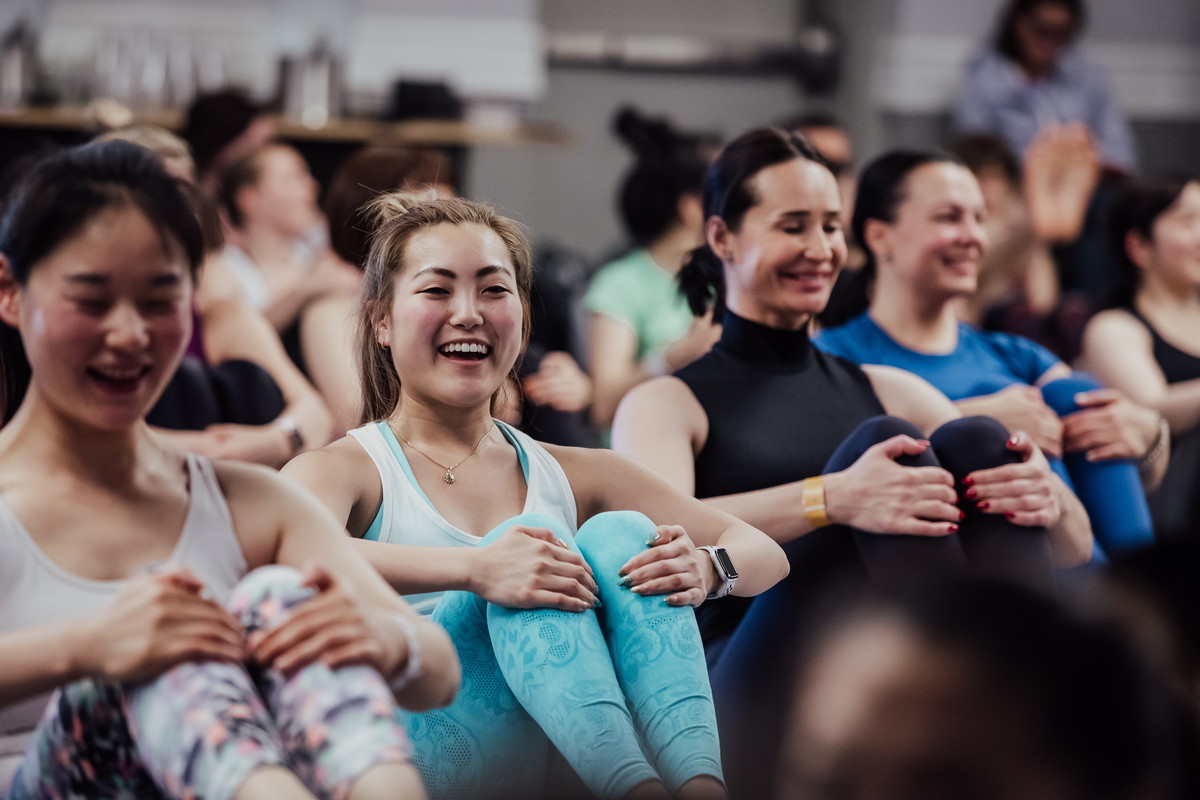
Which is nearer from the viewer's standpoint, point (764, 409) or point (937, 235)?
point (764, 409)

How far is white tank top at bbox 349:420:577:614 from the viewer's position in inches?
62.4

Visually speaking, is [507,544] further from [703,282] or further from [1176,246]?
[1176,246]

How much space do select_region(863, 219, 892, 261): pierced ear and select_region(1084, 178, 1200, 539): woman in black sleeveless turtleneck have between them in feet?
2.59

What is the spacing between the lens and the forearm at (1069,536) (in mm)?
1961

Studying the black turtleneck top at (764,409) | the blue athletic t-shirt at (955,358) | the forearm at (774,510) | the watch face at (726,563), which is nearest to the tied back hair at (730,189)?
the black turtleneck top at (764,409)

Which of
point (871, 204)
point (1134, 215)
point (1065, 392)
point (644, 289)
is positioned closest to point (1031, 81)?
point (1134, 215)

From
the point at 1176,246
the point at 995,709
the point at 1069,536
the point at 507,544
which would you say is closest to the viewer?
the point at 995,709

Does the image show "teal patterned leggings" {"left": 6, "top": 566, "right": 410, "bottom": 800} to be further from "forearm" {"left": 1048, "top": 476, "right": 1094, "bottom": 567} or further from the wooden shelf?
the wooden shelf

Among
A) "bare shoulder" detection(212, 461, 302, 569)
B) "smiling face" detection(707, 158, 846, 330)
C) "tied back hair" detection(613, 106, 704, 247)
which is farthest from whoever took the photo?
"tied back hair" detection(613, 106, 704, 247)

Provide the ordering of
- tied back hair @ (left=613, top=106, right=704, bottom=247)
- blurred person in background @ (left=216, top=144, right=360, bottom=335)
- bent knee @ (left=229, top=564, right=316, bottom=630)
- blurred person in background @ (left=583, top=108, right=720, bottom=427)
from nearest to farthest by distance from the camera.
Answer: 1. bent knee @ (left=229, top=564, right=316, bottom=630)
2. blurred person in background @ (left=583, top=108, right=720, bottom=427)
3. blurred person in background @ (left=216, top=144, right=360, bottom=335)
4. tied back hair @ (left=613, top=106, right=704, bottom=247)

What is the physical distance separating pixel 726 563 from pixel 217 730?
702 mm

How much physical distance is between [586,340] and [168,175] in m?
→ 2.55

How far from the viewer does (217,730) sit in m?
1.03

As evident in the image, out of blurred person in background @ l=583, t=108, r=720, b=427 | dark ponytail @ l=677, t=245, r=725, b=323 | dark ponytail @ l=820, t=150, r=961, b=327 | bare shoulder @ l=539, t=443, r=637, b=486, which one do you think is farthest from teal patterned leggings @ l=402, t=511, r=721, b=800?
blurred person in background @ l=583, t=108, r=720, b=427
